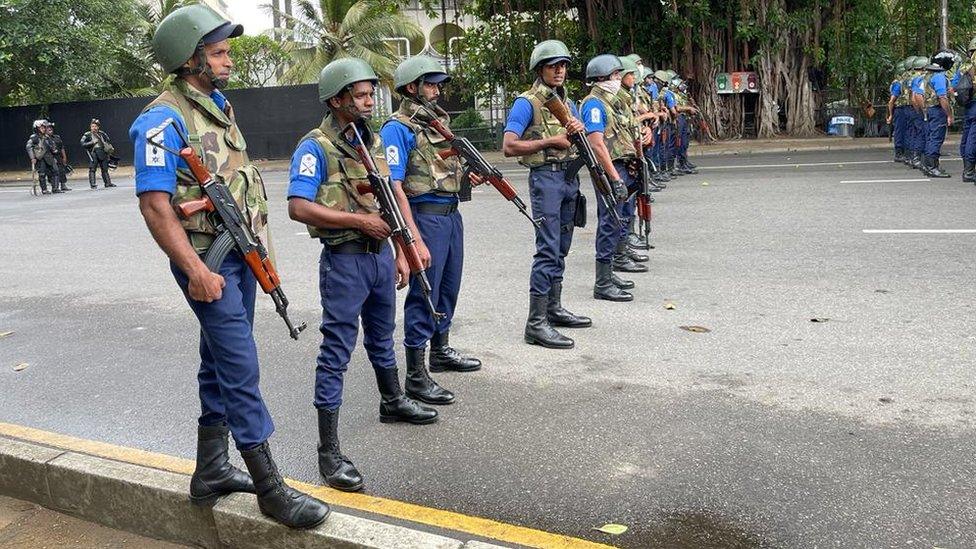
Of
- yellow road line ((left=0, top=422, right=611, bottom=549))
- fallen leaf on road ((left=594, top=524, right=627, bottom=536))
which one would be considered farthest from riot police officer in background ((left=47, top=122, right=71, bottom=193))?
fallen leaf on road ((left=594, top=524, right=627, bottom=536))

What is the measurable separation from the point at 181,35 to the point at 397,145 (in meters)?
1.64

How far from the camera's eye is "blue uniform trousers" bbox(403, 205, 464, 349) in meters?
4.86

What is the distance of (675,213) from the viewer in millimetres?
11211

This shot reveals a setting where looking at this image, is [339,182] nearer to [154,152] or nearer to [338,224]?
[338,224]

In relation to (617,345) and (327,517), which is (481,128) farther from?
(327,517)

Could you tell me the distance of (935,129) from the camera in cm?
1305

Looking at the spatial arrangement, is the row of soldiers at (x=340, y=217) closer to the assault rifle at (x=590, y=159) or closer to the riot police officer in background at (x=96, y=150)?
the assault rifle at (x=590, y=159)

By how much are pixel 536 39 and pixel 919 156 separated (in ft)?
40.1

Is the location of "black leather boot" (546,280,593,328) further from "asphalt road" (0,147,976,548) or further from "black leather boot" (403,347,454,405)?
"black leather boot" (403,347,454,405)

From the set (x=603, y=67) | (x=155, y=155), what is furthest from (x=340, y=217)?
(x=603, y=67)

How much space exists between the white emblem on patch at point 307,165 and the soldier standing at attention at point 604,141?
2.80 m

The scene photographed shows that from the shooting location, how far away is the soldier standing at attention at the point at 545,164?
5754 mm

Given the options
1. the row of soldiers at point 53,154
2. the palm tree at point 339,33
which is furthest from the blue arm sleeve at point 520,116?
the palm tree at point 339,33

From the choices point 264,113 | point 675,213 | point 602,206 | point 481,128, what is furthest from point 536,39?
point 602,206
